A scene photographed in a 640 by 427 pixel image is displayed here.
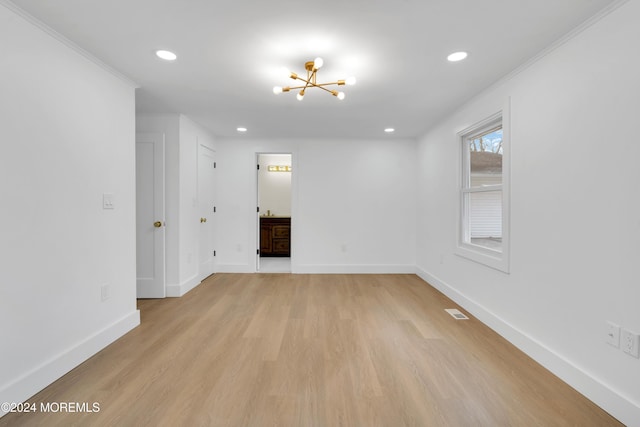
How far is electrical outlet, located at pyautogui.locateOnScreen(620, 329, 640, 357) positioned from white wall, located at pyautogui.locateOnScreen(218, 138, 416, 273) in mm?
3347

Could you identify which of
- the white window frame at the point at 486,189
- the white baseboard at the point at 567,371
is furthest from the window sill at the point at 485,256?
the white baseboard at the point at 567,371

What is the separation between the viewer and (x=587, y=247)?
69.1 inches

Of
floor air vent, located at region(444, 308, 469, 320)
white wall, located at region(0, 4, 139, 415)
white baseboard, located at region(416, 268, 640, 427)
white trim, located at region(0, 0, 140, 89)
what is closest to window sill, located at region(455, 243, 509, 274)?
white baseboard, located at region(416, 268, 640, 427)

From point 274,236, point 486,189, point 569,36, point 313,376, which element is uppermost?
point 569,36

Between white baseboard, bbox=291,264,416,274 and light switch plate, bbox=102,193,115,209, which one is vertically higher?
light switch plate, bbox=102,193,115,209

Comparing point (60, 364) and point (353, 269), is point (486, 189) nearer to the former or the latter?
point (353, 269)

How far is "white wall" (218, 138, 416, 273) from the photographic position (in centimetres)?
482

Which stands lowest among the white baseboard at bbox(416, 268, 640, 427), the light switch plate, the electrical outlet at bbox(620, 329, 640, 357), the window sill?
the white baseboard at bbox(416, 268, 640, 427)

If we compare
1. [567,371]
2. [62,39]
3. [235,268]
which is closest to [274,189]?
[235,268]

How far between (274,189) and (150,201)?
3.66 meters

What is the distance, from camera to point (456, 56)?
2168 millimetres

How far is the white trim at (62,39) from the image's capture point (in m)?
1.63

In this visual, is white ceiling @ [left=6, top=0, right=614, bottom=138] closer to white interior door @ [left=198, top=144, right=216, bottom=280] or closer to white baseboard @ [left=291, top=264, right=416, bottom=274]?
white interior door @ [left=198, top=144, right=216, bottom=280]

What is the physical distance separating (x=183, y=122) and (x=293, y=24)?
2.49 m
